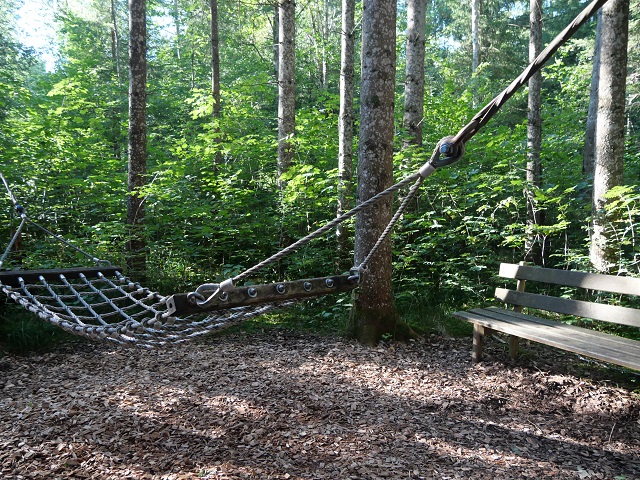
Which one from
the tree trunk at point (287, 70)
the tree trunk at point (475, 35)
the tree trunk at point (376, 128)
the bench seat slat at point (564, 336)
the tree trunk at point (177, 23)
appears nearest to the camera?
the bench seat slat at point (564, 336)

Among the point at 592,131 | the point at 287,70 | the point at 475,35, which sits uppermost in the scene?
the point at 475,35

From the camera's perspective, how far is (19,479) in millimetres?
2047

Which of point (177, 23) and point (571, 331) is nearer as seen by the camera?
point (571, 331)

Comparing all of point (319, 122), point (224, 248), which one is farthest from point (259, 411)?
point (319, 122)

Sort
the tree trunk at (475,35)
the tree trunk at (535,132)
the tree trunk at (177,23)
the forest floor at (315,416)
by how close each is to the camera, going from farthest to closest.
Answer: the tree trunk at (177,23) < the tree trunk at (475,35) < the tree trunk at (535,132) < the forest floor at (315,416)

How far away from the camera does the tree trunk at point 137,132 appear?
5207mm

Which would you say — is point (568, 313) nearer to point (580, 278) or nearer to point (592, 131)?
point (580, 278)

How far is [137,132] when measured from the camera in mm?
5320

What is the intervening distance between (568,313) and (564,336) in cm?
31

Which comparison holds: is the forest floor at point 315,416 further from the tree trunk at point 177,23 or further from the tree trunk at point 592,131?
the tree trunk at point 177,23

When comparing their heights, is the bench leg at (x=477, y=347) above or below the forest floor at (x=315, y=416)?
above

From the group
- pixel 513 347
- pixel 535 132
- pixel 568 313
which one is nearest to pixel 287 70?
pixel 535 132

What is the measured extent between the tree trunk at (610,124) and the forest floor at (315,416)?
1.11m

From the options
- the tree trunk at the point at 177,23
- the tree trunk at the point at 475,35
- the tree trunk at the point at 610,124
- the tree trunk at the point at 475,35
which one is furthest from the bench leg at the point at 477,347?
the tree trunk at the point at 177,23
